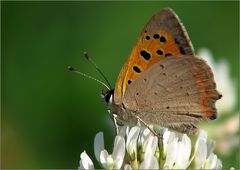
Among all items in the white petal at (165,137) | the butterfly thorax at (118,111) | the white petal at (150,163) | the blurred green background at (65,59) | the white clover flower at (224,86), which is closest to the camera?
the white petal at (150,163)

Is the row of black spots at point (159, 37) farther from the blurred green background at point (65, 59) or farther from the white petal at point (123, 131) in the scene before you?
the blurred green background at point (65, 59)

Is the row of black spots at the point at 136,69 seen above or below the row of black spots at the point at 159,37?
below

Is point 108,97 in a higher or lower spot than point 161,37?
Result: lower

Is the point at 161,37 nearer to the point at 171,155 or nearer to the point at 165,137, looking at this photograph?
the point at 165,137

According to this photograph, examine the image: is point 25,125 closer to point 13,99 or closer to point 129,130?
point 13,99

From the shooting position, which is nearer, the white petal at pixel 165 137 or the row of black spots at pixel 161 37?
the white petal at pixel 165 137

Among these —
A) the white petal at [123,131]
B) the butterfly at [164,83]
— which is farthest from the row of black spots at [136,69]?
the white petal at [123,131]

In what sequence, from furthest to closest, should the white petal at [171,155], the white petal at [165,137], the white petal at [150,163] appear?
the white petal at [165,137] → the white petal at [171,155] → the white petal at [150,163]

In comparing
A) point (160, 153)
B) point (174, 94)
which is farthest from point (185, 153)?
point (174, 94)

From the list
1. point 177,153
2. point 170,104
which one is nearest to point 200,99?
point 170,104
